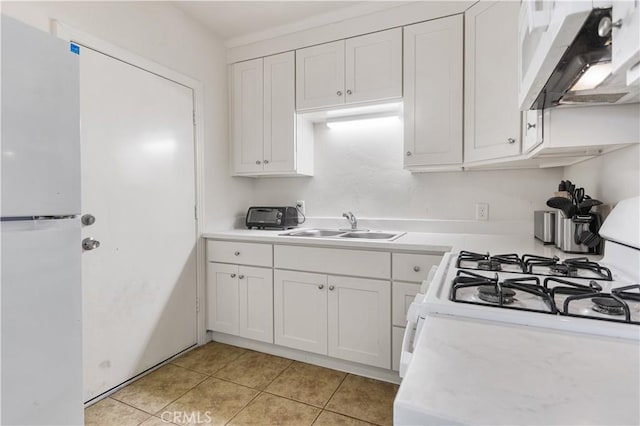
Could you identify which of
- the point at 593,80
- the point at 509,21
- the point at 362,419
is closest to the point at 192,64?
the point at 509,21

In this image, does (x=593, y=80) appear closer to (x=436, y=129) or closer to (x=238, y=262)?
(x=436, y=129)

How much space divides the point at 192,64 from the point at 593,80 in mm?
2322

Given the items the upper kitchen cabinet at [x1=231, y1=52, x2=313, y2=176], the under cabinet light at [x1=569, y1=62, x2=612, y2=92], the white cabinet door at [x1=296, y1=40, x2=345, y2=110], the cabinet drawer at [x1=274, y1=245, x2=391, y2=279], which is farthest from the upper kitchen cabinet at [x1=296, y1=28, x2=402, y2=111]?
the under cabinet light at [x1=569, y1=62, x2=612, y2=92]

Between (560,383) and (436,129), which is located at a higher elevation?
(436,129)

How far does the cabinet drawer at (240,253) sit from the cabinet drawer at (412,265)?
841mm

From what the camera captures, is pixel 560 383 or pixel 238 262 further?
pixel 238 262

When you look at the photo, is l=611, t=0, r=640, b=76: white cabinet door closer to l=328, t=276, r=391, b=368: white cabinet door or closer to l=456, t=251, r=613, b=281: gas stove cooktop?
l=456, t=251, r=613, b=281: gas stove cooktop

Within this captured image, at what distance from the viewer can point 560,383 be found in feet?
1.40

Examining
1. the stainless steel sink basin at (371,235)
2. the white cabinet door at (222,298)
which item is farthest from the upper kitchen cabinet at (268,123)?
the white cabinet door at (222,298)

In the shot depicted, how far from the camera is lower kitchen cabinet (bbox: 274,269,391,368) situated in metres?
1.83

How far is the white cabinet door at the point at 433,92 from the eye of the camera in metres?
1.92

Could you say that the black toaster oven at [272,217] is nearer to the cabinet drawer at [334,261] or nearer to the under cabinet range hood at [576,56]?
the cabinet drawer at [334,261]

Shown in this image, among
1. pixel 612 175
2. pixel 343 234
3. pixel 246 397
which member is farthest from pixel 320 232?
pixel 612 175

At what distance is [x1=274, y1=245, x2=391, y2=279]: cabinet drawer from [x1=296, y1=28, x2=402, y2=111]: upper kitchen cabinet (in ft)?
3.46
